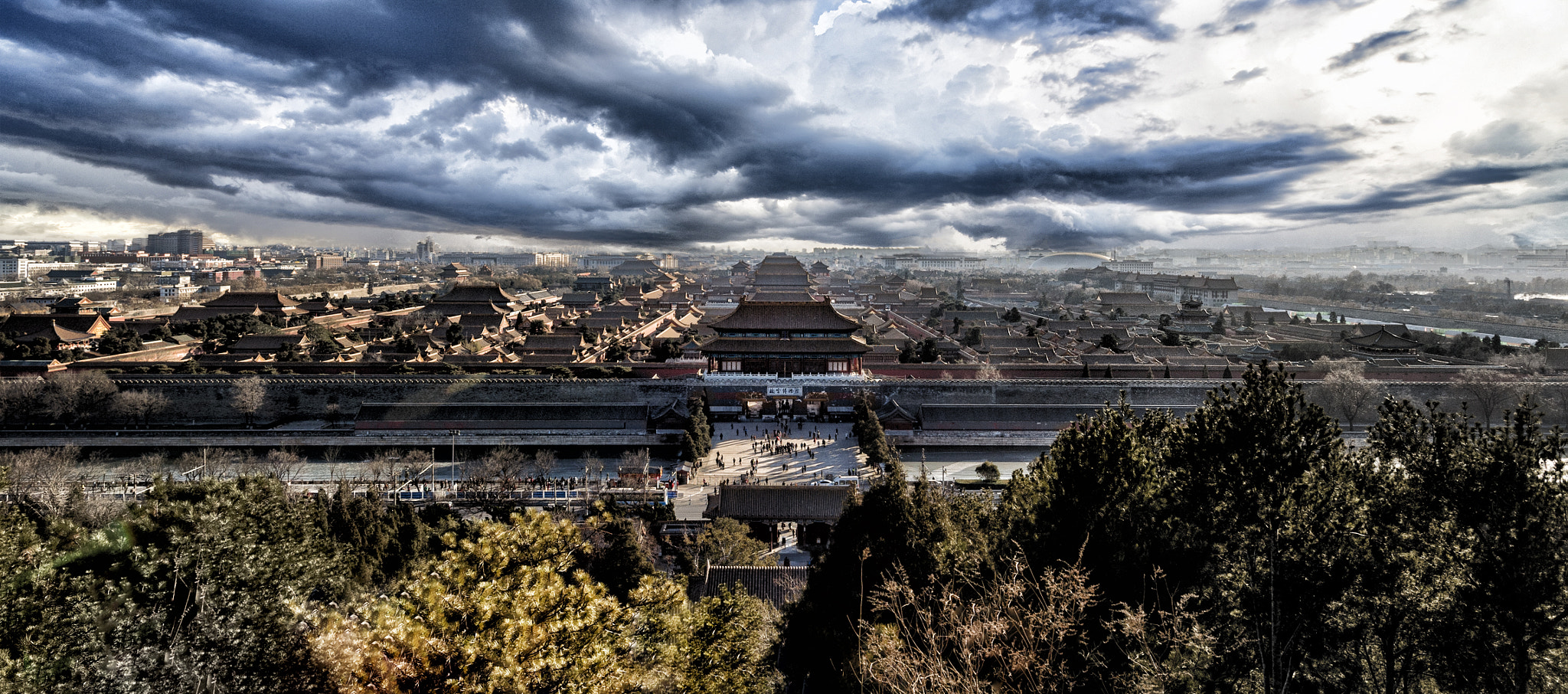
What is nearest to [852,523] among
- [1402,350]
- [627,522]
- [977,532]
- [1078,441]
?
[977,532]

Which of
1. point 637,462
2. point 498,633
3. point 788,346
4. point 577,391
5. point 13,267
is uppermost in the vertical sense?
point 13,267

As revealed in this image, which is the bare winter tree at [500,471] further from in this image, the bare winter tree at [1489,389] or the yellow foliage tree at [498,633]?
the bare winter tree at [1489,389]

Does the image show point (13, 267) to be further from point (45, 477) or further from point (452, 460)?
point (452, 460)

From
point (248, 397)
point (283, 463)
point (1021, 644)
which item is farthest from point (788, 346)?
point (1021, 644)

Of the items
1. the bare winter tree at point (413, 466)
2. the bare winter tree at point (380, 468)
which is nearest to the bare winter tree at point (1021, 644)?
the bare winter tree at point (380, 468)

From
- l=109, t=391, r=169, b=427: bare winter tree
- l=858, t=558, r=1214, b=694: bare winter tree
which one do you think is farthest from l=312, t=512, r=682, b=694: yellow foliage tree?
l=109, t=391, r=169, b=427: bare winter tree

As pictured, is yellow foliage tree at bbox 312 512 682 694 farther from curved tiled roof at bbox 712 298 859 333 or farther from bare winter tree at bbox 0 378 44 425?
bare winter tree at bbox 0 378 44 425
